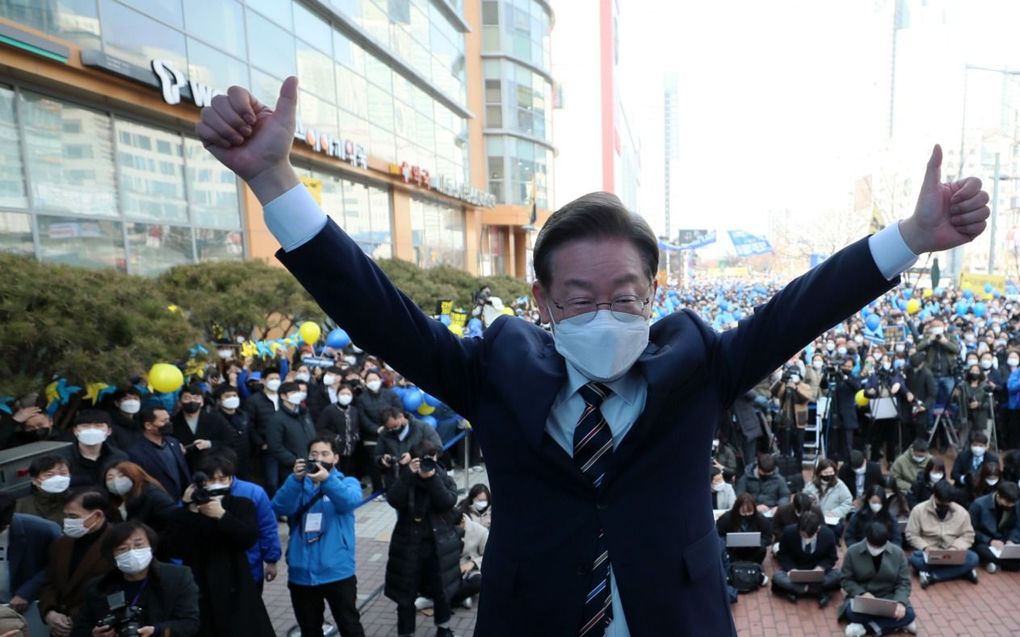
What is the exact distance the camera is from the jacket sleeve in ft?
4.42

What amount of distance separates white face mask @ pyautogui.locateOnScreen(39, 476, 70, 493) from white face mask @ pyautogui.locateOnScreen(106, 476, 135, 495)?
0.29 meters

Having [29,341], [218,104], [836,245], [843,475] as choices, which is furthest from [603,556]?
[836,245]

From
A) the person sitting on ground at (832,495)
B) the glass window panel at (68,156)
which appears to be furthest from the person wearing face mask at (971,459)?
the glass window panel at (68,156)

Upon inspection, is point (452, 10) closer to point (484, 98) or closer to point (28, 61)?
point (484, 98)

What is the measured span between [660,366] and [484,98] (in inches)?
1441

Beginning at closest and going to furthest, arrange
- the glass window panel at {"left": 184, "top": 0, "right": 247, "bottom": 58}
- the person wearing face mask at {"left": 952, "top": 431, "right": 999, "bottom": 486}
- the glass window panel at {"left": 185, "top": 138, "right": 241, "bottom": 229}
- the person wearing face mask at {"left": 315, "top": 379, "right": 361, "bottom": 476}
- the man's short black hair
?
1. the man's short black hair
2. the person wearing face mask at {"left": 952, "top": 431, "right": 999, "bottom": 486}
3. the person wearing face mask at {"left": 315, "top": 379, "right": 361, "bottom": 476}
4. the glass window panel at {"left": 184, "top": 0, "right": 247, "bottom": 58}
5. the glass window panel at {"left": 185, "top": 138, "right": 241, "bottom": 229}

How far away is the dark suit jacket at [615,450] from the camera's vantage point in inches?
50.9

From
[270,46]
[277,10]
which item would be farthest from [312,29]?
[270,46]

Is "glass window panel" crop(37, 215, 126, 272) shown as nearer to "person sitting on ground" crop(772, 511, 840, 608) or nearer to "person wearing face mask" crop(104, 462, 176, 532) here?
"person wearing face mask" crop(104, 462, 176, 532)

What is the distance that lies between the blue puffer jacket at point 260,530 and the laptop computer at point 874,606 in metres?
4.94

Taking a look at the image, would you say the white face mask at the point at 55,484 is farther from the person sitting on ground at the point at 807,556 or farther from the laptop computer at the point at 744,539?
the person sitting on ground at the point at 807,556

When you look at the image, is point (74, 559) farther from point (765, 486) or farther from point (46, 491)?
point (765, 486)

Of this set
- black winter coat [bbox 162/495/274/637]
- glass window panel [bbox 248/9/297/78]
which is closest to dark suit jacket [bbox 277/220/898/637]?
black winter coat [bbox 162/495/274/637]

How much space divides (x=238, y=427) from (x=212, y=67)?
1002cm
